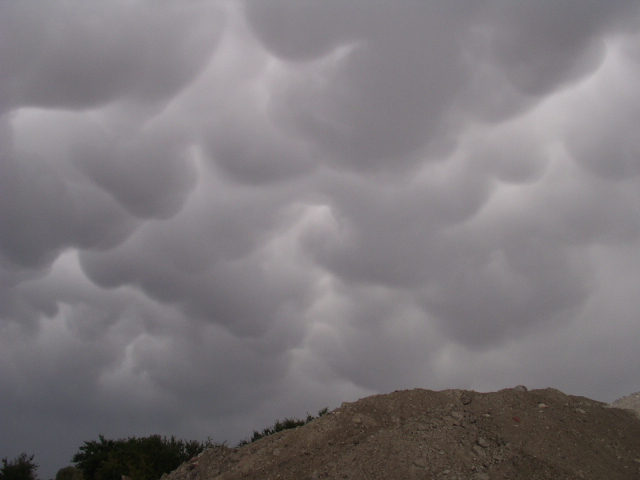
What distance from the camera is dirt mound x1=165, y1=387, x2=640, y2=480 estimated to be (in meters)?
19.5

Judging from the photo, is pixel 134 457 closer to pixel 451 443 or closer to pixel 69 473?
pixel 69 473

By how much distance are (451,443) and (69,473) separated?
102ft

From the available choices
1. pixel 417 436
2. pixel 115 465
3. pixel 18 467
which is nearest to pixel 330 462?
pixel 417 436

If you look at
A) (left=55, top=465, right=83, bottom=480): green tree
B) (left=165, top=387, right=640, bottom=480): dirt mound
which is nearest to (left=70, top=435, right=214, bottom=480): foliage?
(left=55, top=465, right=83, bottom=480): green tree

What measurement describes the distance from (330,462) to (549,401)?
35.9ft

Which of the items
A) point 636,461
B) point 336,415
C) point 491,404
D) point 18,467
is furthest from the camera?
point 18,467

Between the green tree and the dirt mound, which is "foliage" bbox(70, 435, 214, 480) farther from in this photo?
the dirt mound

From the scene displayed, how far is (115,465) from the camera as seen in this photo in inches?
1391

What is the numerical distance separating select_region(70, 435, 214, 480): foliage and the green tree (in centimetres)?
38

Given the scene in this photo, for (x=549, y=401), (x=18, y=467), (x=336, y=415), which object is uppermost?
(x=18, y=467)

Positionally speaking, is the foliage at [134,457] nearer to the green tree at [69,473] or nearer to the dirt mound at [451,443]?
the green tree at [69,473]

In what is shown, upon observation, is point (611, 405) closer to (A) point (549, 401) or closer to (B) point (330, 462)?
(A) point (549, 401)

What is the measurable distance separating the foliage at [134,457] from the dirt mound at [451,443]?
9456mm

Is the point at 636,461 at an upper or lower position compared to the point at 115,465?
lower
